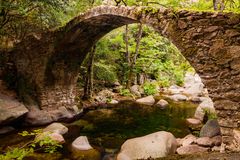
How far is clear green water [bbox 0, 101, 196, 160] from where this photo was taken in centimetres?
682

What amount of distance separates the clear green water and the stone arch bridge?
1295 millimetres

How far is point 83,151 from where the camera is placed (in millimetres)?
6180

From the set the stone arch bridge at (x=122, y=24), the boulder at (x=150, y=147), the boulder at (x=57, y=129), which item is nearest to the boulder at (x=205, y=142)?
the boulder at (x=150, y=147)

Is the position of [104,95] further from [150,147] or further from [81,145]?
[150,147]

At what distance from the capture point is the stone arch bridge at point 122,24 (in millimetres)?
4129

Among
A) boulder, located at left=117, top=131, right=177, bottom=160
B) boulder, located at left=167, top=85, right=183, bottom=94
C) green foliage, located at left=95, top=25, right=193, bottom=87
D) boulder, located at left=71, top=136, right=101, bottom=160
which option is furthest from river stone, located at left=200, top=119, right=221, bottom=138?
boulder, located at left=167, top=85, right=183, bottom=94

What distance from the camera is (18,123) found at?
8.15m

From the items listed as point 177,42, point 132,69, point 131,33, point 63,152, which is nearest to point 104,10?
point 177,42

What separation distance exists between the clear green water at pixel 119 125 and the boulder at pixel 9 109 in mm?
476

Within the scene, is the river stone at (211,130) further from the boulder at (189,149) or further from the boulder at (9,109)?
the boulder at (9,109)

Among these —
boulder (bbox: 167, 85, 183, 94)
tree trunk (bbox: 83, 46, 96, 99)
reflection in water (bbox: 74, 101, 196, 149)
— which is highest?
tree trunk (bbox: 83, 46, 96, 99)

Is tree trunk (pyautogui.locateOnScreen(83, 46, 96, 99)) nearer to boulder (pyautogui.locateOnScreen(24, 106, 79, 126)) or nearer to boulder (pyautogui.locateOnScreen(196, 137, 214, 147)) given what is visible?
boulder (pyautogui.locateOnScreen(24, 106, 79, 126))

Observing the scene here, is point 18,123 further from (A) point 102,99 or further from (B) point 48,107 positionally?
(A) point 102,99

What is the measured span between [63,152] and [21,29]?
185 inches
